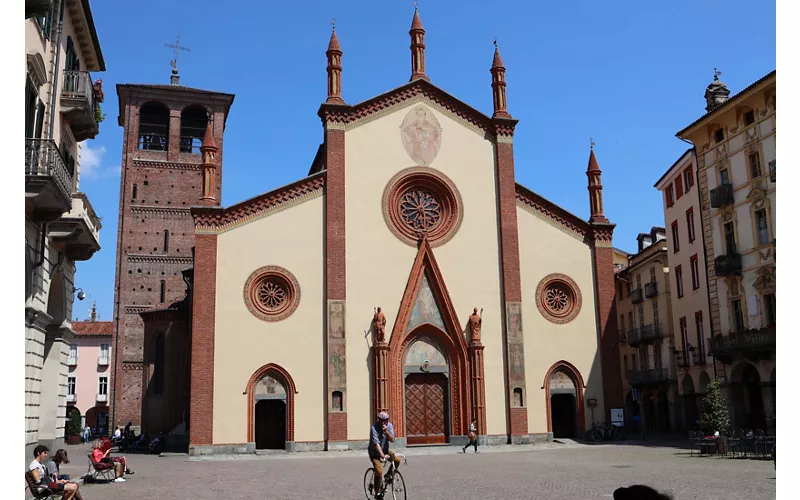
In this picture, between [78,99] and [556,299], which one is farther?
[556,299]

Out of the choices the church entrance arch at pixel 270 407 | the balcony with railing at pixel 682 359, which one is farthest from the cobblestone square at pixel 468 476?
the balcony with railing at pixel 682 359

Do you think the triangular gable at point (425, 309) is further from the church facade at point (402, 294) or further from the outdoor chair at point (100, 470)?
the outdoor chair at point (100, 470)

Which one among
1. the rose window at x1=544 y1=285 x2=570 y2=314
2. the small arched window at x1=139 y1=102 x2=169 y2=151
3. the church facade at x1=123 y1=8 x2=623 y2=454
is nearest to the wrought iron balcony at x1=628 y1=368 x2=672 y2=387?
the church facade at x1=123 y1=8 x2=623 y2=454

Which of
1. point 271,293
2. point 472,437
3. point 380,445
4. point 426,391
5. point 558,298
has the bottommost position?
point 472,437

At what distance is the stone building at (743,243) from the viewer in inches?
1208

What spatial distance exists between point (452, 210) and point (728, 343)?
13.5 meters

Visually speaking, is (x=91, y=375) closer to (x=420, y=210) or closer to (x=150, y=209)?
(x=150, y=209)

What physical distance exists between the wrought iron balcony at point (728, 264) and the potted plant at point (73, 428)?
4306 centimetres

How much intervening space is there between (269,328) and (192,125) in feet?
78.1

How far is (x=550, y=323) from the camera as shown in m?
32.6

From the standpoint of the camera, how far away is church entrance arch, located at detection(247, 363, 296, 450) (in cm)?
2864

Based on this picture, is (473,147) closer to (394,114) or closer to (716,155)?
(394,114)

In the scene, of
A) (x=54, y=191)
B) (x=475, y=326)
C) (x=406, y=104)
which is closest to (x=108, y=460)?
(x=54, y=191)

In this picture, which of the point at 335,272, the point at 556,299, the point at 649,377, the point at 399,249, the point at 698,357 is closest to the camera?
the point at 335,272
